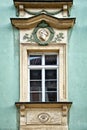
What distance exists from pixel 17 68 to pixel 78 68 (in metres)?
1.71

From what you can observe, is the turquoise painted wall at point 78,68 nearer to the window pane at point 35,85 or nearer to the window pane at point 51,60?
the window pane at point 51,60

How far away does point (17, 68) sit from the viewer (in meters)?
13.6

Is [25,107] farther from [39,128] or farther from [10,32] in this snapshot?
[10,32]

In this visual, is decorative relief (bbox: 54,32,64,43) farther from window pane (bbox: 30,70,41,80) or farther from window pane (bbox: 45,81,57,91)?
window pane (bbox: 45,81,57,91)

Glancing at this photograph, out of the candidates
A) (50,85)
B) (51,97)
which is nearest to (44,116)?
(51,97)

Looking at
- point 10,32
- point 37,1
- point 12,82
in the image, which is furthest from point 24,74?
point 37,1

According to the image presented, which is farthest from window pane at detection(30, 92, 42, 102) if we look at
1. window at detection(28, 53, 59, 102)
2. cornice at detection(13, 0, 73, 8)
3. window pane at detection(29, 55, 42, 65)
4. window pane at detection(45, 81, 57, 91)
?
cornice at detection(13, 0, 73, 8)

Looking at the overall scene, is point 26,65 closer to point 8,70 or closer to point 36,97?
point 8,70

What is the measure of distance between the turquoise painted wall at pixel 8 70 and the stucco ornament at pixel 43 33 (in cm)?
62

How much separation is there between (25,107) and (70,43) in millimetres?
2232

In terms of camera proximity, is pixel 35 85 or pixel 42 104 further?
pixel 35 85

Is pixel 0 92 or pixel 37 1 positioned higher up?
pixel 37 1

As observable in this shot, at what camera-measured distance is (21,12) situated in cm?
1389

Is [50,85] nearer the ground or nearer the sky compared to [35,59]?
nearer the ground
